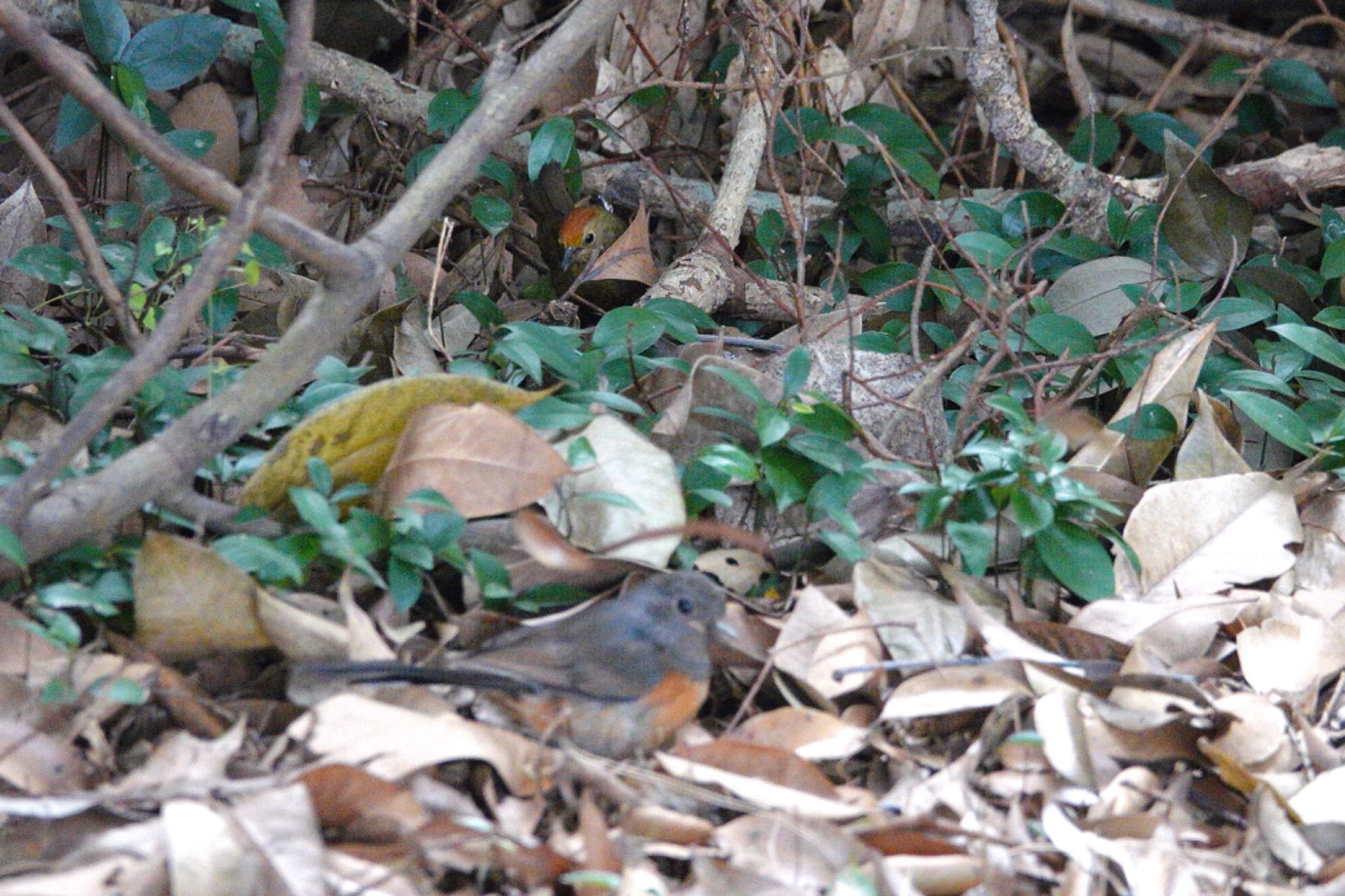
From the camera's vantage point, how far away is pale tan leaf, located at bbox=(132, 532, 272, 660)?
171 cm

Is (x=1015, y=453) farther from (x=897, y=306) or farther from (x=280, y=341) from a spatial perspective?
(x=280, y=341)

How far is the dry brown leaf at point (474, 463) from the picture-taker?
1.85 m

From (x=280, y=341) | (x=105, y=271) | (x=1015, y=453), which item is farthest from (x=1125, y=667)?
(x=105, y=271)

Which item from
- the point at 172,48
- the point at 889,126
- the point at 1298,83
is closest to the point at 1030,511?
the point at 889,126

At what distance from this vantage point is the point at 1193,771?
1.83 metres

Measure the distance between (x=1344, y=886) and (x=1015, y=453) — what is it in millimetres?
753

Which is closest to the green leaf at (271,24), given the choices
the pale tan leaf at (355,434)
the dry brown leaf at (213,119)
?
the dry brown leaf at (213,119)

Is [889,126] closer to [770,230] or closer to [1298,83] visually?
[770,230]

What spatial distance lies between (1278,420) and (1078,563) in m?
0.60

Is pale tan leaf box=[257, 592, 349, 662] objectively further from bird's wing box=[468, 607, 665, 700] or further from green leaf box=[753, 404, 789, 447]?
green leaf box=[753, 404, 789, 447]

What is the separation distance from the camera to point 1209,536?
2160 mm

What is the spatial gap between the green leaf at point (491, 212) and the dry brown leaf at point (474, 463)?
0.90 meters

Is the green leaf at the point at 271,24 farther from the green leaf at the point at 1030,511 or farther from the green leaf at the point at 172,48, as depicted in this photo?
A: the green leaf at the point at 1030,511

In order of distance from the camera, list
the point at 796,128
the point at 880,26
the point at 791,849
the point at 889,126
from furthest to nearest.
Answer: the point at 880,26 → the point at 889,126 → the point at 796,128 → the point at 791,849
